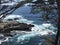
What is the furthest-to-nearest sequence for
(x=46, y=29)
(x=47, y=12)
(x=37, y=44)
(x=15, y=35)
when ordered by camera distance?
(x=46, y=29)
(x=15, y=35)
(x=37, y=44)
(x=47, y=12)

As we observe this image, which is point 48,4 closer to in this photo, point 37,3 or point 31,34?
point 37,3

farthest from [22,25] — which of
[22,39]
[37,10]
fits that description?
[37,10]

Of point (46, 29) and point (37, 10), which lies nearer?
point (37, 10)

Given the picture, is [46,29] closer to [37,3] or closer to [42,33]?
[42,33]

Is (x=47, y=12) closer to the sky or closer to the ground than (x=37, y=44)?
closer to the sky

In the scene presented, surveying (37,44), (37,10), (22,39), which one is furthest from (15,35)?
(37,10)

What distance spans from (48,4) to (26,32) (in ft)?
18.5

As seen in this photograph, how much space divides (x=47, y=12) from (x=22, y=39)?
4.88 metres

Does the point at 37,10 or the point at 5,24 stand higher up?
the point at 37,10

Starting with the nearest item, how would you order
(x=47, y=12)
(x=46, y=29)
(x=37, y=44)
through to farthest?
(x=47, y=12) → (x=37, y=44) → (x=46, y=29)

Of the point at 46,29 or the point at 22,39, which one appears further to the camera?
the point at 46,29

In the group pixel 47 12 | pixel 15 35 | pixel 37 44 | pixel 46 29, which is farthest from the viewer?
pixel 46 29

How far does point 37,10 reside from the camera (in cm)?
572

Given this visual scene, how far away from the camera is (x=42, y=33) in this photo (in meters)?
11.0
